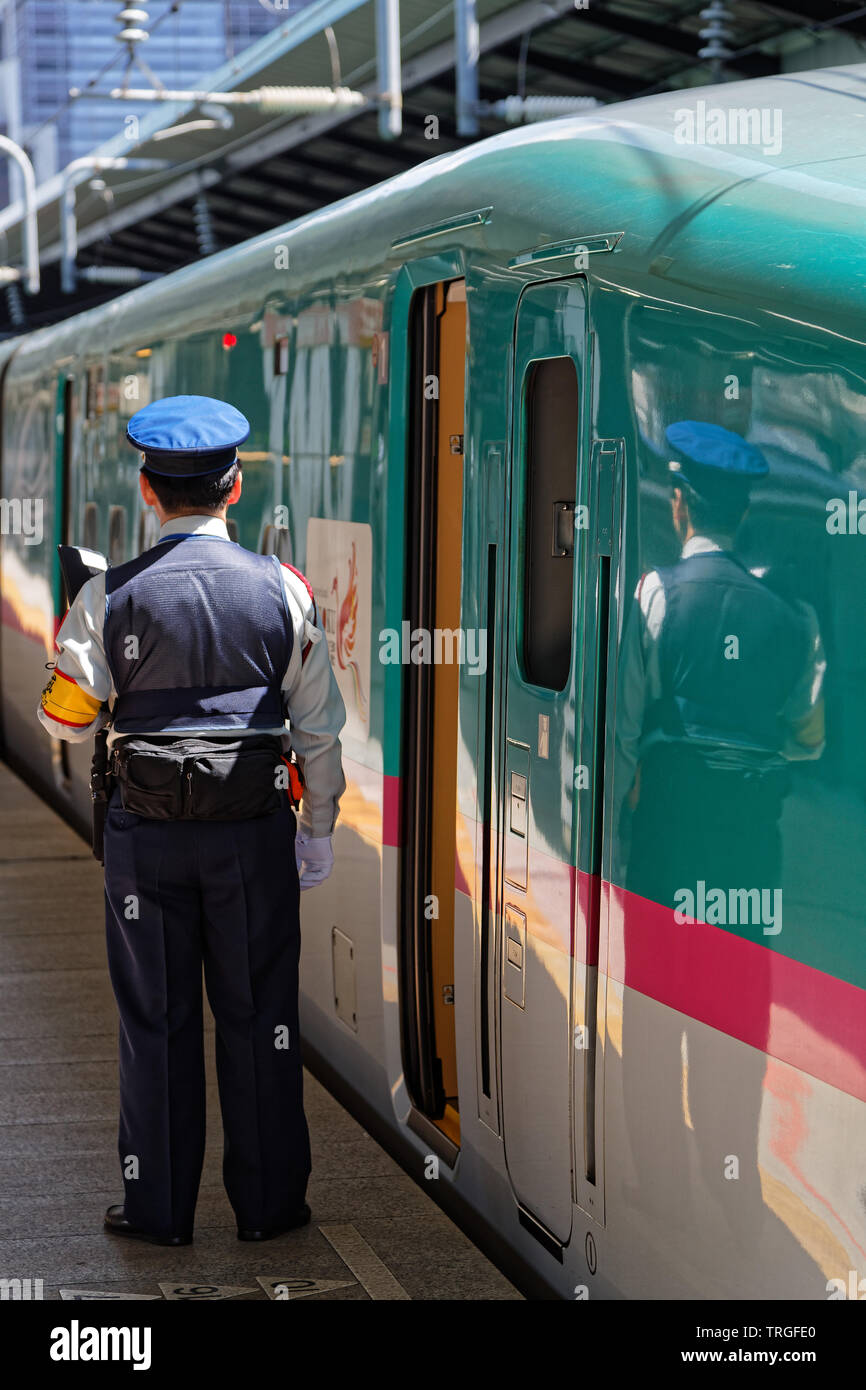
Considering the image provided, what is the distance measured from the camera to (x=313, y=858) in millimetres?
4383

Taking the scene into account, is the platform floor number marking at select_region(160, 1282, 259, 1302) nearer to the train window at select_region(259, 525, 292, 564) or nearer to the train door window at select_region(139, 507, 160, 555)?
Result: the train window at select_region(259, 525, 292, 564)

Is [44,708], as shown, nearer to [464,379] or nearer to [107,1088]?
[464,379]

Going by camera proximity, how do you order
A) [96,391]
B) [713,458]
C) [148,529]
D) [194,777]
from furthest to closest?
[96,391]
[148,529]
[194,777]
[713,458]

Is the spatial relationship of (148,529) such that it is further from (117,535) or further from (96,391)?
(96,391)

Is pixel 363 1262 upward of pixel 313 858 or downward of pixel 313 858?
downward

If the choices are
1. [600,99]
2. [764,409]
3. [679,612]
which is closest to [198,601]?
[679,612]

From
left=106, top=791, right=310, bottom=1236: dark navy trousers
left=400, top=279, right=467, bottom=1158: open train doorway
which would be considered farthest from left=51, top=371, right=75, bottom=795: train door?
left=106, top=791, right=310, bottom=1236: dark navy trousers

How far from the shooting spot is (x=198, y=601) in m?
4.04

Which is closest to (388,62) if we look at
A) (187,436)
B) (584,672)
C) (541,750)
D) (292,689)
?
(187,436)

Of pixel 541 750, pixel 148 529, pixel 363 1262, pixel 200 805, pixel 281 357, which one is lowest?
pixel 363 1262

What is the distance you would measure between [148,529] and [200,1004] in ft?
12.8

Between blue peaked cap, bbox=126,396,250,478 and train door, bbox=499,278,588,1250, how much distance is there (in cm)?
76

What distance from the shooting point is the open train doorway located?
4.52m

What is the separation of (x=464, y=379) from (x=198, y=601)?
867 millimetres
